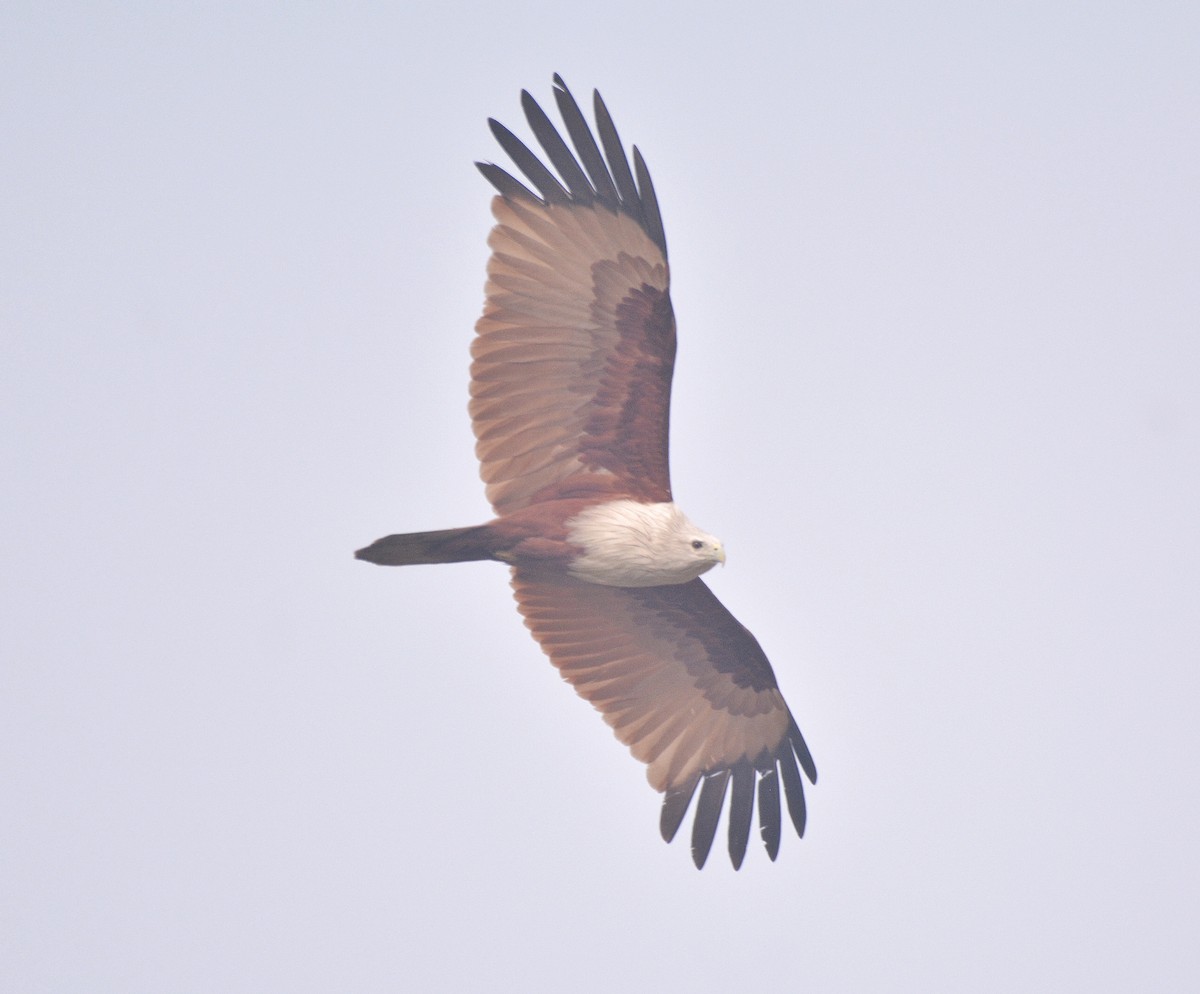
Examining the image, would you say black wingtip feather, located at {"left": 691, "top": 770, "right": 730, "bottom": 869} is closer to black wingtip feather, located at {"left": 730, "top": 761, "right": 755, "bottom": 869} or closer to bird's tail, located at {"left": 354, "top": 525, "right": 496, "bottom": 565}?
black wingtip feather, located at {"left": 730, "top": 761, "right": 755, "bottom": 869}

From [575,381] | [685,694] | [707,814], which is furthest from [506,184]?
[707,814]

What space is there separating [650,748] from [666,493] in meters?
2.19

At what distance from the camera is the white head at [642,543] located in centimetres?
1160

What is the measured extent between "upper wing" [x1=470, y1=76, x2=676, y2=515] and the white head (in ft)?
1.66

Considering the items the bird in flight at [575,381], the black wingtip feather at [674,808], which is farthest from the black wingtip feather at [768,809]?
the bird in flight at [575,381]

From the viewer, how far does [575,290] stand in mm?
11688

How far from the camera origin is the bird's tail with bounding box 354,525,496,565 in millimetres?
11219

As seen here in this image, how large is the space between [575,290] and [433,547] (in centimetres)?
190

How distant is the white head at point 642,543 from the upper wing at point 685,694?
1021 millimetres

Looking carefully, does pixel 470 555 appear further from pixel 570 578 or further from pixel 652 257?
pixel 652 257

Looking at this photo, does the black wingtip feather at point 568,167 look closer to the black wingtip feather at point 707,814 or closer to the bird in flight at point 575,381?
the bird in flight at point 575,381

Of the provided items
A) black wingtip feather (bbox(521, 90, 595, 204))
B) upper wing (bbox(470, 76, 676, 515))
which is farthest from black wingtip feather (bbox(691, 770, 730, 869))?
black wingtip feather (bbox(521, 90, 595, 204))

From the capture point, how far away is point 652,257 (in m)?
11.6

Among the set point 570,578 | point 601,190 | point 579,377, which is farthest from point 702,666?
point 601,190
